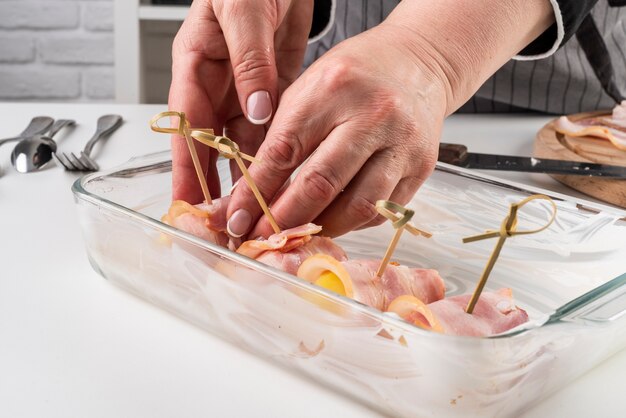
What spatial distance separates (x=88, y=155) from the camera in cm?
111

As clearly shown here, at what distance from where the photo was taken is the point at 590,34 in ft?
4.62

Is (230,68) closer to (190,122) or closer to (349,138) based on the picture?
(190,122)

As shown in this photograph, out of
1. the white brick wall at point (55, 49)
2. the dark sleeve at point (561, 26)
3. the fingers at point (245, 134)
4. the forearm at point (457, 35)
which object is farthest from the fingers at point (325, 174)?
the white brick wall at point (55, 49)

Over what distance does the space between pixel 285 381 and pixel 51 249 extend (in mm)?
340

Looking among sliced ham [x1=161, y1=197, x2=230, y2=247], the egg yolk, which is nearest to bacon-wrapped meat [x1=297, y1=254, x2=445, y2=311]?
the egg yolk

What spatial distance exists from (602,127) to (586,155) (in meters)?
0.08

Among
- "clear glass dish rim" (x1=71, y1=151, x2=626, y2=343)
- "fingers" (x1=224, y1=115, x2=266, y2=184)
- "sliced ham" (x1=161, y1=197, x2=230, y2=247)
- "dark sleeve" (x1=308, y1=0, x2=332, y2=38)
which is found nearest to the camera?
"clear glass dish rim" (x1=71, y1=151, x2=626, y2=343)

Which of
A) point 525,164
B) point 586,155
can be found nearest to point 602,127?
point 586,155

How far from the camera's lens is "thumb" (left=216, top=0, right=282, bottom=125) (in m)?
0.71

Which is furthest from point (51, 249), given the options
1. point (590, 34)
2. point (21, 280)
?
point (590, 34)

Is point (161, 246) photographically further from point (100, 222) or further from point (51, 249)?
point (51, 249)

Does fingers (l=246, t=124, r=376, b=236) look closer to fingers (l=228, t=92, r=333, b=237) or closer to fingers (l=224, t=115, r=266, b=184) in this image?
fingers (l=228, t=92, r=333, b=237)

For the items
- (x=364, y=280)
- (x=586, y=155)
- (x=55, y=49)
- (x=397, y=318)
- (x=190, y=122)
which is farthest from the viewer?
(x=55, y=49)

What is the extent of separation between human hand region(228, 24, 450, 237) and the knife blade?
0.36 m
